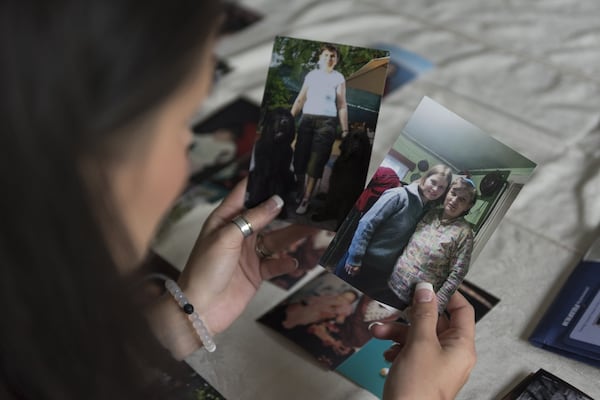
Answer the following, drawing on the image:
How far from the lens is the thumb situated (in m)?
0.68

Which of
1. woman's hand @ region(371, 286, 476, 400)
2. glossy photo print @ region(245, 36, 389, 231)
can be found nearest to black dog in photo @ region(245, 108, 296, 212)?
glossy photo print @ region(245, 36, 389, 231)

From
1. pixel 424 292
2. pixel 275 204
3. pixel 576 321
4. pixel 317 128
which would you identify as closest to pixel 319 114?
pixel 317 128

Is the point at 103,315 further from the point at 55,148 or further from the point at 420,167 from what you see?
the point at 420,167

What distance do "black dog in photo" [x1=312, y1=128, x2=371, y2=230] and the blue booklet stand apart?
0.89 ft

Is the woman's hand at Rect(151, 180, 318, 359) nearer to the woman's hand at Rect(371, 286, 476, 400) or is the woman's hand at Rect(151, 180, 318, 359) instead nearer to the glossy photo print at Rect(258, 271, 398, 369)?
the glossy photo print at Rect(258, 271, 398, 369)

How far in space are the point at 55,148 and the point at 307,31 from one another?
3.23 ft

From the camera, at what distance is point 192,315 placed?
0.79 meters

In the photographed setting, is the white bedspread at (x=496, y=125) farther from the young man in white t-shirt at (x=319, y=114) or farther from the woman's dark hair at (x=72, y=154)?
the woman's dark hair at (x=72, y=154)

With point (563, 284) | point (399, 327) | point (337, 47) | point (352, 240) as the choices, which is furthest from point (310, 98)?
point (563, 284)

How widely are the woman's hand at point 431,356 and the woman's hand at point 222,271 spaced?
220 millimetres

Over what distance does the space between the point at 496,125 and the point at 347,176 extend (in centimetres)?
41

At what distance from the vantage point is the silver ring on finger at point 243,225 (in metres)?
0.82

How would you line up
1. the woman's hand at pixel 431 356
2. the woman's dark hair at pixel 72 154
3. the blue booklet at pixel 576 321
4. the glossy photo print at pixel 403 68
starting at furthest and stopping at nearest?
1. the glossy photo print at pixel 403 68
2. the blue booklet at pixel 576 321
3. the woman's hand at pixel 431 356
4. the woman's dark hair at pixel 72 154

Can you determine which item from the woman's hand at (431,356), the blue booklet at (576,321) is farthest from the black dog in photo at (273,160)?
the blue booklet at (576,321)
